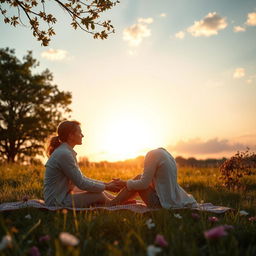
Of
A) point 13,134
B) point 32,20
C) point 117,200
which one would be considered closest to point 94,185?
point 117,200

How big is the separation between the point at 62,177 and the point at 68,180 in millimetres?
143

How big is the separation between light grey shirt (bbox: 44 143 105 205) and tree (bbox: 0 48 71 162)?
25.2 m

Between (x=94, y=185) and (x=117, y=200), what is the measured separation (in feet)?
1.90

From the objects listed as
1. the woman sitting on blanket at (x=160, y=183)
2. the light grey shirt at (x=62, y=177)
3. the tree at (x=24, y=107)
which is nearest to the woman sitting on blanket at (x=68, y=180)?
the light grey shirt at (x=62, y=177)

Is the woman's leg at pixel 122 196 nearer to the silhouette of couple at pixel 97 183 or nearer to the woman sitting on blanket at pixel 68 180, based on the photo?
the silhouette of couple at pixel 97 183

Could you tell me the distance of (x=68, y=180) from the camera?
7516 mm

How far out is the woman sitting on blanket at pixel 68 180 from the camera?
720 centimetres

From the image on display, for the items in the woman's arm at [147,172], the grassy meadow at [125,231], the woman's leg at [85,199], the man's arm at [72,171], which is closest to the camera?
the grassy meadow at [125,231]

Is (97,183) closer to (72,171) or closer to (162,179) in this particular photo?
(72,171)

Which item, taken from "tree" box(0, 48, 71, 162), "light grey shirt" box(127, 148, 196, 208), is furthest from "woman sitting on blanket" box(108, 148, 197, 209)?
"tree" box(0, 48, 71, 162)

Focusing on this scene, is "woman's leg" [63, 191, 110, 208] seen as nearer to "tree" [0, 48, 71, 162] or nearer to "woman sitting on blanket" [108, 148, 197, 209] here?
"woman sitting on blanket" [108, 148, 197, 209]

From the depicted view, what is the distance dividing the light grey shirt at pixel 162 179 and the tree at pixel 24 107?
85.9 feet

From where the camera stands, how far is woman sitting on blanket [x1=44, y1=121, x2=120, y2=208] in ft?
23.6

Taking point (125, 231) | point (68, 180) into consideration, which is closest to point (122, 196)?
point (68, 180)
